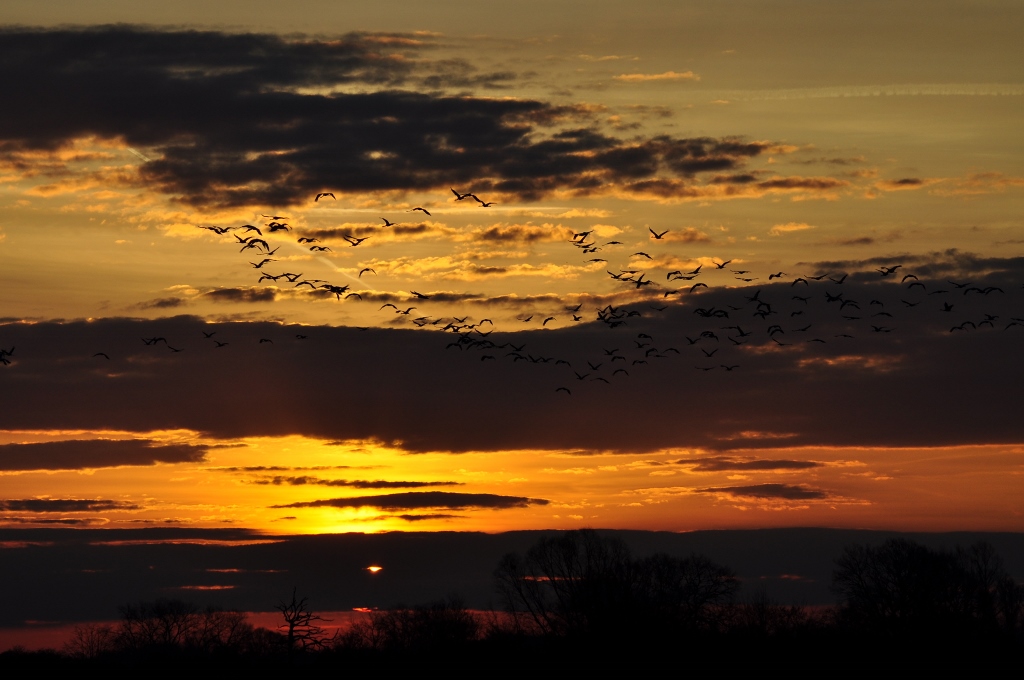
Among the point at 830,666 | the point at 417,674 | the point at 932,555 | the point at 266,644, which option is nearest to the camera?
the point at 830,666

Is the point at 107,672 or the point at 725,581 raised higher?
the point at 725,581

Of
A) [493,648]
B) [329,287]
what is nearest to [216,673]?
[493,648]

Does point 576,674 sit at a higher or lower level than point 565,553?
lower

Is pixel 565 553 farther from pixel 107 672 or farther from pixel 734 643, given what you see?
pixel 107 672

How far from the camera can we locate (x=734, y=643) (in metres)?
117

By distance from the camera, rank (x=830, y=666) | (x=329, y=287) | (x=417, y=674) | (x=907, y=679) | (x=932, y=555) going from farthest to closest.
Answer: (x=932, y=555)
(x=417, y=674)
(x=830, y=666)
(x=907, y=679)
(x=329, y=287)

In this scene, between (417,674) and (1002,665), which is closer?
(1002,665)

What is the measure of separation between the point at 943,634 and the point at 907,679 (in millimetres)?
12616

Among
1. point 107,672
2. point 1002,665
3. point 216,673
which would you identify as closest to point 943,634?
point 1002,665

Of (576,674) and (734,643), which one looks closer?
(576,674)

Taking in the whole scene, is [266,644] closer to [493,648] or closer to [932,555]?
[493,648]

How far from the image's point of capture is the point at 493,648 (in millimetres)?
121438

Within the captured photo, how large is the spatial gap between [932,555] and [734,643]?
25.1 meters

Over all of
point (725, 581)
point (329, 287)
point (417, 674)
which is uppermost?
point (329, 287)
